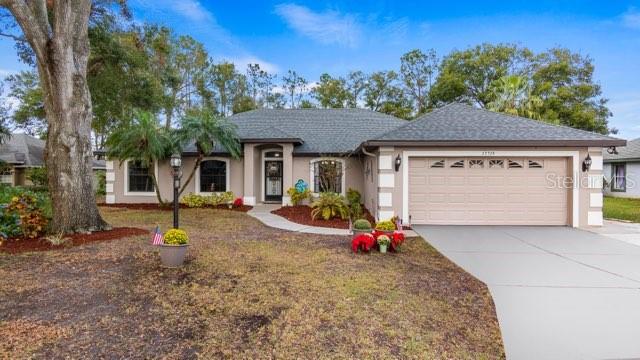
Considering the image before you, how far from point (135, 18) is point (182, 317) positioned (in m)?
13.3

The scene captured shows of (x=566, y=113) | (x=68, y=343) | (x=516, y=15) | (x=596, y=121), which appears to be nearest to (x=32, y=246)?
(x=68, y=343)

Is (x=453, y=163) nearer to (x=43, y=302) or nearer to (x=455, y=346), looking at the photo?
(x=455, y=346)

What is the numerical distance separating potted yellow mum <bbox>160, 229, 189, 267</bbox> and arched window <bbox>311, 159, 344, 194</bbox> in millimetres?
8185

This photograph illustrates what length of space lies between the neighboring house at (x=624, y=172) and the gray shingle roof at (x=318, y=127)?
14641mm

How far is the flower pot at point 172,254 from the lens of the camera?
5.16 m

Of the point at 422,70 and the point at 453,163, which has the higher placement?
the point at 422,70

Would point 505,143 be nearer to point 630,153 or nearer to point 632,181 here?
point 632,181

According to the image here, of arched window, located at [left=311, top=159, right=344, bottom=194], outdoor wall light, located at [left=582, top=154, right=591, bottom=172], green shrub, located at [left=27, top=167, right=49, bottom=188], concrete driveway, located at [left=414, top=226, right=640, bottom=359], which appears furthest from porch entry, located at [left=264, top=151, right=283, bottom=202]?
green shrub, located at [left=27, top=167, right=49, bottom=188]

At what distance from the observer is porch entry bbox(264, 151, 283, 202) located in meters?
14.2

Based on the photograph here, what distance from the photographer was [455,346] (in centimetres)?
303

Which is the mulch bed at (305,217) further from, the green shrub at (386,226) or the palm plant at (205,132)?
the palm plant at (205,132)

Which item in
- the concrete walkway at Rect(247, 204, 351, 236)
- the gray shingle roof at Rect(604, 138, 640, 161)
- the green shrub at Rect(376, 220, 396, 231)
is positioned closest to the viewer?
the green shrub at Rect(376, 220, 396, 231)

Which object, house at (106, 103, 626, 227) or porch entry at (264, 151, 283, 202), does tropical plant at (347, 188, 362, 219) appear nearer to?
house at (106, 103, 626, 227)

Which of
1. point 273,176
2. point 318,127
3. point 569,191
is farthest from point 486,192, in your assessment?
point 273,176
